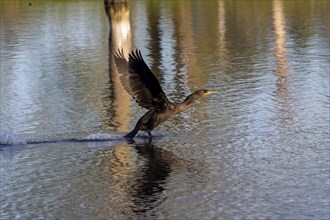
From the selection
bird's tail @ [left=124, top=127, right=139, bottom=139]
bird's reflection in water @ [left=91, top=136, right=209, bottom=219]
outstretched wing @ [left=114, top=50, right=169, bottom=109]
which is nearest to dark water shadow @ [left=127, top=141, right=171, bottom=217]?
bird's reflection in water @ [left=91, top=136, right=209, bottom=219]

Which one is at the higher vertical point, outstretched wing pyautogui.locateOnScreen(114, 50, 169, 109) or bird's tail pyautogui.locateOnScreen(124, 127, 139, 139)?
outstretched wing pyautogui.locateOnScreen(114, 50, 169, 109)

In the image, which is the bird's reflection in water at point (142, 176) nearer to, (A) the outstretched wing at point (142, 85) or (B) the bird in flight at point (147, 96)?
(B) the bird in flight at point (147, 96)

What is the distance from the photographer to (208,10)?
30609 millimetres

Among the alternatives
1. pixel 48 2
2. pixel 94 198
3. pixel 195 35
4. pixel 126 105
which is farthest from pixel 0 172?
pixel 48 2

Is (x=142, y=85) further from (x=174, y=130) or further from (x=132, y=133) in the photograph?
(x=174, y=130)

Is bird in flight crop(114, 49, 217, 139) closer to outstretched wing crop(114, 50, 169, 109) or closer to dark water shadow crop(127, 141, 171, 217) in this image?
outstretched wing crop(114, 50, 169, 109)

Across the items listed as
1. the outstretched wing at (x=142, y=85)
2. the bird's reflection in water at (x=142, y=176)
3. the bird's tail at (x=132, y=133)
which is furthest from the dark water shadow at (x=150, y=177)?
the outstretched wing at (x=142, y=85)

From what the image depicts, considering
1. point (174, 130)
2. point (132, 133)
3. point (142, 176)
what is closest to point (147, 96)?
point (132, 133)

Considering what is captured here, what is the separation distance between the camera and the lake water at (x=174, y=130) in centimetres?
838

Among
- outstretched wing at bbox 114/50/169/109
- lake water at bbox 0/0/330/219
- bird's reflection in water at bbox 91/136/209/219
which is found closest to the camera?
bird's reflection in water at bbox 91/136/209/219

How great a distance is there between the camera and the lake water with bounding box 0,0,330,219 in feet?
27.5

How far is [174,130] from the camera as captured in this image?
1166cm

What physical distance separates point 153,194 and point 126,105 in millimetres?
4922

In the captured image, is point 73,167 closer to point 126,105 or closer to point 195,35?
point 126,105
